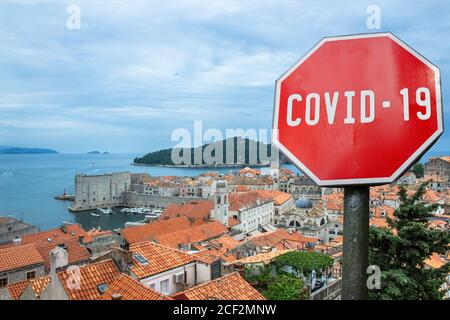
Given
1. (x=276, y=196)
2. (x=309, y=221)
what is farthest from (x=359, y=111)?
(x=276, y=196)

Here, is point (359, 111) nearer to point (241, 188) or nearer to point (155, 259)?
point (155, 259)

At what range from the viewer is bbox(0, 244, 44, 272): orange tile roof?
12172 millimetres

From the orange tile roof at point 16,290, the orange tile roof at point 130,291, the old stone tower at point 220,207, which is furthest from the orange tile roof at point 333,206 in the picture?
the orange tile roof at point 130,291

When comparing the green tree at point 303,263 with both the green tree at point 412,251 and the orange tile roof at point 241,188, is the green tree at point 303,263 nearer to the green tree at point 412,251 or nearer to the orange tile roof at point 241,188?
the green tree at point 412,251

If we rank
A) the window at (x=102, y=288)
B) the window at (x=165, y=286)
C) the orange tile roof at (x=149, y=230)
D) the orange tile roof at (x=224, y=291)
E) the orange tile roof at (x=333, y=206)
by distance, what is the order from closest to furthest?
the orange tile roof at (x=224, y=291) → the window at (x=102, y=288) → the window at (x=165, y=286) → the orange tile roof at (x=149, y=230) → the orange tile roof at (x=333, y=206)

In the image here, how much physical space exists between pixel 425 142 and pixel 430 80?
20 centimetres

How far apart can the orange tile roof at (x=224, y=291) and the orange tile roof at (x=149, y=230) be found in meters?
19.0

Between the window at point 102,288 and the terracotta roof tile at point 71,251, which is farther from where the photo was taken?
the terracotta roof tile at point 71,251

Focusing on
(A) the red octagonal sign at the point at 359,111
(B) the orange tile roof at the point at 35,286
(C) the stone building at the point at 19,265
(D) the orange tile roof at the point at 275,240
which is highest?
(A) the red octagonal sign at the point at 359,111

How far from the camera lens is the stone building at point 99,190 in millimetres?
59938
